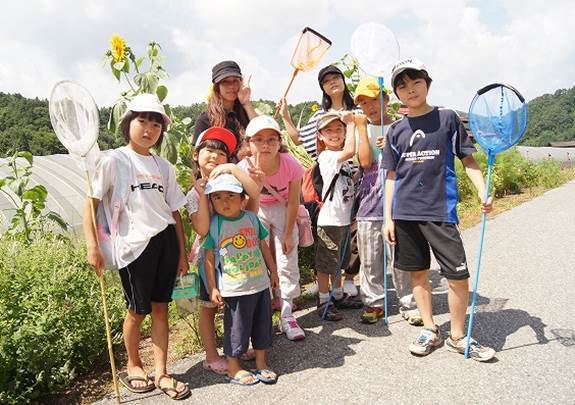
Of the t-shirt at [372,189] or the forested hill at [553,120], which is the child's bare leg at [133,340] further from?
the forested hill at [553,120]

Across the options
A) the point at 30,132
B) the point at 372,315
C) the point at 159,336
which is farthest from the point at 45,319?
the point at 30,132

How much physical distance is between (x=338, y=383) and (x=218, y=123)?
1.90 meters

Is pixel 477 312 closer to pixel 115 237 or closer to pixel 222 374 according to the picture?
pixel 222 374

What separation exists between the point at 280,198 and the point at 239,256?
24.7 inches

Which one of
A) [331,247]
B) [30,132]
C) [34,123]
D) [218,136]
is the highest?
[34,123]

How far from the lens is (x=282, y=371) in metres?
2.88

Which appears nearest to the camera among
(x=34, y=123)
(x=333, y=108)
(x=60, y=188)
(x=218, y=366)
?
(x=218, y=366)

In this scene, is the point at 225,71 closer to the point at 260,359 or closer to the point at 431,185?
the point at 431,185

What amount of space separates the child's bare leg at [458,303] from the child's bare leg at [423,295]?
0.17 metres

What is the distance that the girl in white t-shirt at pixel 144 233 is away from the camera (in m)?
2.57

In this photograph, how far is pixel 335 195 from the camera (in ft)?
11.7

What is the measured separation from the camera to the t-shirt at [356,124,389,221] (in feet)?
11.6

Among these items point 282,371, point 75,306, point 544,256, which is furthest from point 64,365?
point 544,256

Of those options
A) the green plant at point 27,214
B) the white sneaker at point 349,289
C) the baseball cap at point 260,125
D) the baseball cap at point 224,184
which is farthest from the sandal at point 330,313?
the green plant at point 27,214
